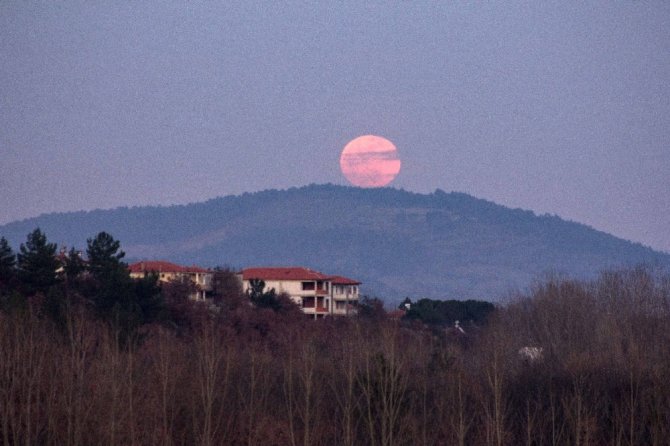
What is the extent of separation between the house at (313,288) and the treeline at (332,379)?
23.6 m

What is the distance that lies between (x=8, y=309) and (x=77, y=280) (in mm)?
14523

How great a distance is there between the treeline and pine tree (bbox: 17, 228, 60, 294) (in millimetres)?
334

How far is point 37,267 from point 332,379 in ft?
67.2

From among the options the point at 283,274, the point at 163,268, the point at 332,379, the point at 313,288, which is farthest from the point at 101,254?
the point at 283,274

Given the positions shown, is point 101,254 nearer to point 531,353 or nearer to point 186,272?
point 531,353

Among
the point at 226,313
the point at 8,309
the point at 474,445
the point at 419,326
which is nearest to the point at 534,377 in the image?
the point at 474,445

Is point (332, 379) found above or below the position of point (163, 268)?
below

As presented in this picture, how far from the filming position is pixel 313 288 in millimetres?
85000

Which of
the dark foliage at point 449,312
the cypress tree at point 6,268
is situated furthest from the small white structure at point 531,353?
the dark foliage at point 449,312

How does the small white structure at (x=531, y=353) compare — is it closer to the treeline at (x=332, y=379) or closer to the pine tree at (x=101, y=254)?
the treeline at (x=332, y=379)

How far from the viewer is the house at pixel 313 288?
277 feet

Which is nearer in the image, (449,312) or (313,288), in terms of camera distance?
(449,312)

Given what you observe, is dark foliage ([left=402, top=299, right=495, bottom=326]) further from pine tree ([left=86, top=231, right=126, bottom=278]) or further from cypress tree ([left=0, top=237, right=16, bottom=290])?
cypress tree ([left=0, top=237, right=16, bottom=290])

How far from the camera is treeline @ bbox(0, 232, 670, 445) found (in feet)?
77.5
